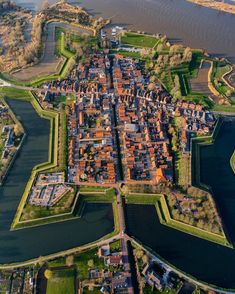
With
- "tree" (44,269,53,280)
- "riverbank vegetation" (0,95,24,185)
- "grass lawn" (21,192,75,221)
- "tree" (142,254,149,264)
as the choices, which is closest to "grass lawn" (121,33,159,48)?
"riverbank vegetation" (0,95,24,185)

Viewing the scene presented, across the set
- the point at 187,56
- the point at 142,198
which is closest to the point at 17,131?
the point at 142,198

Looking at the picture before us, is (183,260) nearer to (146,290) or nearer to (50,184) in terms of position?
(146,290)

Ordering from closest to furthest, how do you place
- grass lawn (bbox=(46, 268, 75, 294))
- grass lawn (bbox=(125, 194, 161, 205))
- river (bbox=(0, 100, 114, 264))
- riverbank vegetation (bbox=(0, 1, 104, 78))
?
grass lawn (bbox=(46, 268, 75, 294))
river (bbox=(0, 100, 114, 264))
grass lawn (bbox=(125, 194, 161, 205))
riverbank vegetation (bbox=(0, 1, 104, 78))

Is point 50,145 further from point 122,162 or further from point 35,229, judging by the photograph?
point 35,229

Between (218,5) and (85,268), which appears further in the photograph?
(218,5)

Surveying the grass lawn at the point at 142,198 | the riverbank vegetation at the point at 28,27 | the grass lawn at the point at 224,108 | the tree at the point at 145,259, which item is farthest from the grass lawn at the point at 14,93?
the tree at the point at 145,259

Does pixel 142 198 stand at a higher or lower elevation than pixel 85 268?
higher

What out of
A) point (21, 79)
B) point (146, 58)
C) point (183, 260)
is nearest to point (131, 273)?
point (183, 260)

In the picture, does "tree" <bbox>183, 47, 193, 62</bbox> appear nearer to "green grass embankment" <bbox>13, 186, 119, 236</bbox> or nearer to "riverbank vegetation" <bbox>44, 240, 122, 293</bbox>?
"green grass embankment" <bbox>13, 186, 119, 236</bbox>

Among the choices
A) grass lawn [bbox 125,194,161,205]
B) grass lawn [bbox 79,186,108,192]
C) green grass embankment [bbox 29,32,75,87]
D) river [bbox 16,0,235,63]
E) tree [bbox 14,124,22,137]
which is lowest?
grass lawn [bbox 79,186,108,192]
